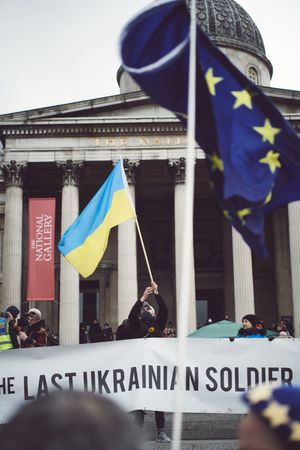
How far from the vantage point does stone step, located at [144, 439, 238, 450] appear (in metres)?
9.12

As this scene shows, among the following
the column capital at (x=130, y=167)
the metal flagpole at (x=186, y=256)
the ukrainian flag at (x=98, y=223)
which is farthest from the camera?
the column capital at (x=130, y=167)

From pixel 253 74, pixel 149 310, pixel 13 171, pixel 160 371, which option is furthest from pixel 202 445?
pixel 253 74

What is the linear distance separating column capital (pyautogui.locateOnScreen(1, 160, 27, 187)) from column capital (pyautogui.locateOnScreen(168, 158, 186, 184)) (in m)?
6.65

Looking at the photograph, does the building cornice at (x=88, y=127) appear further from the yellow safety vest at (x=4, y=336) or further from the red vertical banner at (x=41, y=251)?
the yellow safety vest at (x=4, y=336)

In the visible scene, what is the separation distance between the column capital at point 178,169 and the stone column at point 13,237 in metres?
6.70

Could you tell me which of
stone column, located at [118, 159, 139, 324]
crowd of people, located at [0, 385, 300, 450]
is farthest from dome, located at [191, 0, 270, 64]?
crowd of people, located at [0, 385, 300, 450]

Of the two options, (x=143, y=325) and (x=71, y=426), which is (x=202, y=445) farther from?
(x=71, y=426)

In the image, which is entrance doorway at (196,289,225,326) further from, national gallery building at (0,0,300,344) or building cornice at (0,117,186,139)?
building cornice at (0,117,186,139)

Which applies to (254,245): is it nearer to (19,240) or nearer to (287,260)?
(19,240)

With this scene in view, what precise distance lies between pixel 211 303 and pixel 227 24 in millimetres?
15328

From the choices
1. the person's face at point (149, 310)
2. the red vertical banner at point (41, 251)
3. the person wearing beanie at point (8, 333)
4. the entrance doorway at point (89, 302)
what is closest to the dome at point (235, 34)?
the entrance doorway at point (89, 302)

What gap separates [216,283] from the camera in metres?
35.3

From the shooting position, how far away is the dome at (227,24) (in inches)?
1404

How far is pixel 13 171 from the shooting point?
29719 millimetres
